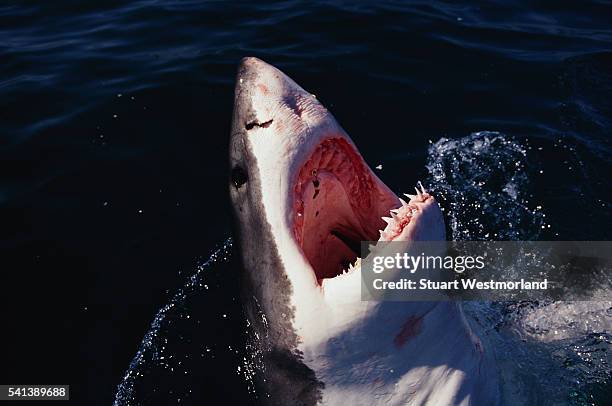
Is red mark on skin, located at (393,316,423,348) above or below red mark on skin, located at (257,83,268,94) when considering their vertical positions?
below

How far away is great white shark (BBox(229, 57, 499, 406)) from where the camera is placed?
7.80ft

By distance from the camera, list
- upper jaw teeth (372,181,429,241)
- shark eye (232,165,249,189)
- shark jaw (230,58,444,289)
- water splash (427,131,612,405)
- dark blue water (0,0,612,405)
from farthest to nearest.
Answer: dark blue water (0,0,612,405) → water splash (427,131,612,405) → shark eye (232,165,249,189) → shark jaw (230,58,444,289) → upper jaw teeth (372,181,429,241)

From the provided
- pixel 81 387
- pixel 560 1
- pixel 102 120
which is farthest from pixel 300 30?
pixel 81 387

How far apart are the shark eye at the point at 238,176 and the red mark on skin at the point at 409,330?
36.5 inches

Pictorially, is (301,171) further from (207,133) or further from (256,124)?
(207,133)

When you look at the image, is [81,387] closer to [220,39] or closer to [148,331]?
[148,331]

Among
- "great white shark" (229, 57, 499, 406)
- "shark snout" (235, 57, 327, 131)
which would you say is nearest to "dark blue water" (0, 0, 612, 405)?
"great white shark" (229, 57, 499, 406)

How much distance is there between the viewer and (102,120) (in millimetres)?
6195

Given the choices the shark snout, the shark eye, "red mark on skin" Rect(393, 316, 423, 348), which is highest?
the shark snout

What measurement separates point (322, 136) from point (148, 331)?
2.43 m

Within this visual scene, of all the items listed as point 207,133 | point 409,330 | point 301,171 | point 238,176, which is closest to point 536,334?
point 409,330

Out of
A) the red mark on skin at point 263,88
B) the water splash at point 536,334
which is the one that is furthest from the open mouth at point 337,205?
the water splash at point 536,334

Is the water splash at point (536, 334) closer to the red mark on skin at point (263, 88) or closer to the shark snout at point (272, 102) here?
the shark snout at point (272, 102)

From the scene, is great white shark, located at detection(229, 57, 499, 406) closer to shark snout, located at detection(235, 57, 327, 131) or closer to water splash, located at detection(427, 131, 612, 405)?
shark snout, located at detection(235, 57, 327, 131)
